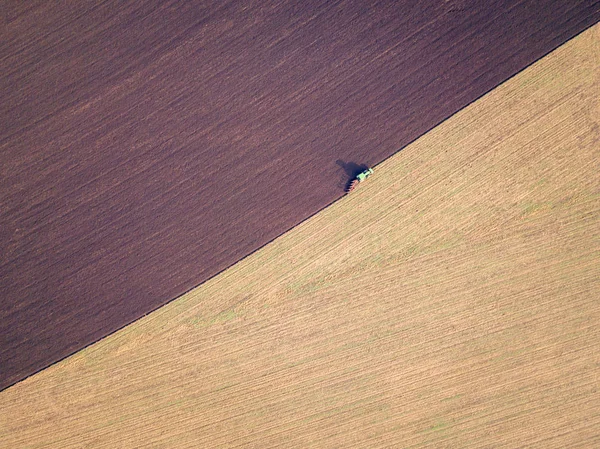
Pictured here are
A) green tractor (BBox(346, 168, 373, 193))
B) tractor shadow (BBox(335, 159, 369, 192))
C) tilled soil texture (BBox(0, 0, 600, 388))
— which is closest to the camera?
green tractor (BBox(346, 168, 373, 193))

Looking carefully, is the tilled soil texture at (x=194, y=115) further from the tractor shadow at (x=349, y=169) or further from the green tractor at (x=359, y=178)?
the green tractor at (x=359, y=178)

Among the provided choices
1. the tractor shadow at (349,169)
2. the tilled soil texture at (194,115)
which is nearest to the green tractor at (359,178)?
the tractor shadow at (349,169)

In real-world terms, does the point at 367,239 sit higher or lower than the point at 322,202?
lower

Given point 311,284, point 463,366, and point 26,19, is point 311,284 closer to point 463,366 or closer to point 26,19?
point 463,366

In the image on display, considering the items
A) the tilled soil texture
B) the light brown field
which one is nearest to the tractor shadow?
the tilled soil texture

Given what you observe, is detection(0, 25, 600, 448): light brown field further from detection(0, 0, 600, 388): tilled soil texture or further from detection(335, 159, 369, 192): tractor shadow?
detection(0, 0, 600, 388): tilled soil texture

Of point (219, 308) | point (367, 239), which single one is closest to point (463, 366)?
point (367, 239)

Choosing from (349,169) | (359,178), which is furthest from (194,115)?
(359,178)

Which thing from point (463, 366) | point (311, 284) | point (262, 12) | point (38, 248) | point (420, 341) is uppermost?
point (262, 12)
